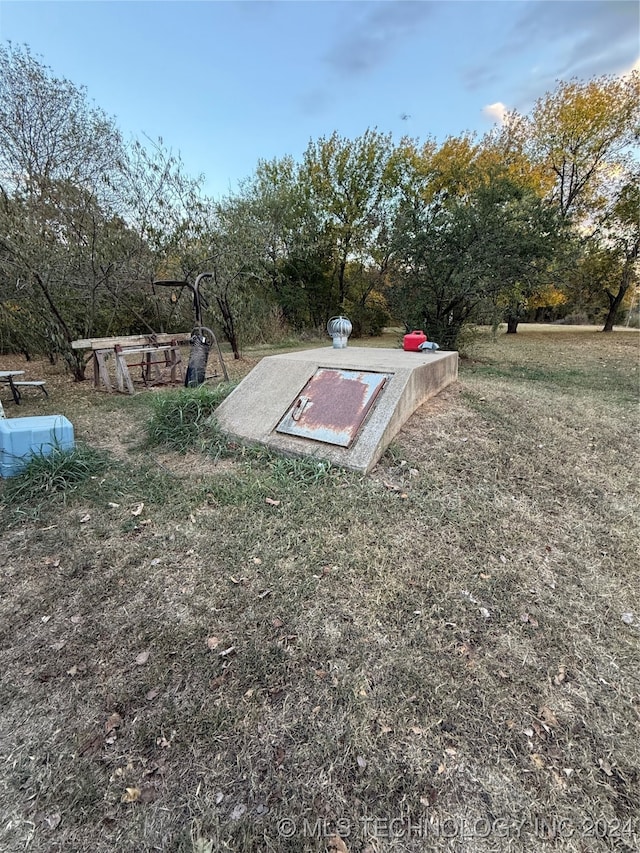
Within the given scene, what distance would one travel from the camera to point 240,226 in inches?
328

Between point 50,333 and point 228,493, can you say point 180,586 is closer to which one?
point 228,493

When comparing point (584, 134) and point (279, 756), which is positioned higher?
point (584, 134)

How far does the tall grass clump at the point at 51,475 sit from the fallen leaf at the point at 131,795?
2.30m

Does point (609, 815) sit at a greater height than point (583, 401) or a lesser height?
lesser

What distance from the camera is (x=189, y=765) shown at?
52.4 inches

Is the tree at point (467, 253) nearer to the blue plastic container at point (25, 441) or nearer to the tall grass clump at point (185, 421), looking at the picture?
the tall grass clump at point (185, 421)

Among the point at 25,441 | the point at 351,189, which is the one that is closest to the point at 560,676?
the point at 25,441

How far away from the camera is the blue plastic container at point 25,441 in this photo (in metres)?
3.15

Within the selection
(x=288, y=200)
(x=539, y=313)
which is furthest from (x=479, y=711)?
(x=539, y=313)

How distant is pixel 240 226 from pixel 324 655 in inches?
343

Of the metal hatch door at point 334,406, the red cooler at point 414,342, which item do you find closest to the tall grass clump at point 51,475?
the metal hatch door at point 334,406

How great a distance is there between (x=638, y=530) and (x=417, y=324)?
6.59 meters

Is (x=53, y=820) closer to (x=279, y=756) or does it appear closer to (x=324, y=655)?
(x=279, y=756)

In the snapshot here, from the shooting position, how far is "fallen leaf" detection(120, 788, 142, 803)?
1233mm
